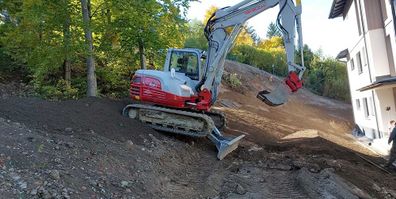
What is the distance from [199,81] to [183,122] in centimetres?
138

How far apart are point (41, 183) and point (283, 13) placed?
308 inches

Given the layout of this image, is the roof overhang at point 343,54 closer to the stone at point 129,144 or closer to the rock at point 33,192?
the stone at point 129,144

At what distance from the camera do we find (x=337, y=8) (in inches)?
984

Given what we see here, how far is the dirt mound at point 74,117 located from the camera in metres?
9.58

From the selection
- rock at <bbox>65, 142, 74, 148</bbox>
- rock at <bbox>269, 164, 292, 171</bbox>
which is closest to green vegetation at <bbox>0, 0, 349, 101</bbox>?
rock at <bbox>269, 164, 292, 171</bbox>

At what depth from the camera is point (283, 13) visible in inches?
444

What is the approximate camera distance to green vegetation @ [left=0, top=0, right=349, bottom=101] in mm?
13633

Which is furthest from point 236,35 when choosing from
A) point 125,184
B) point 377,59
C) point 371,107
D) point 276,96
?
point 371,107

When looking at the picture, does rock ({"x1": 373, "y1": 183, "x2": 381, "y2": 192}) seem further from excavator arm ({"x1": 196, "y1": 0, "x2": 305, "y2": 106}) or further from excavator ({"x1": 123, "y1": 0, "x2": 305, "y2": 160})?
excavator ({"x1": 123, "y1": 0, "x2": 305, "y2": 160})

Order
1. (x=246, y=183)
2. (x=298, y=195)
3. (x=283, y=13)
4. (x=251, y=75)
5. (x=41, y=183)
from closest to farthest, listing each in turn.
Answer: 1. (x=41, y=183)
2. (x=298, y=195)
3. (x=246, y=183)
4. (x=283, y=13)
5. (x=251, y=75)

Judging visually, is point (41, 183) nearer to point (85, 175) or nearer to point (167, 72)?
point (85, 175)

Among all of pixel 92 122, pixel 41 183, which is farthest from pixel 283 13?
pixel 41 183

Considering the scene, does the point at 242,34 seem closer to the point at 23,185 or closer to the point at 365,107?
the point at 365,107

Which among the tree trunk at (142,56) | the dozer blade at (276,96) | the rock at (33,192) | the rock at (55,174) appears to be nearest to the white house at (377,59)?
the dozer blade at (276,96)
